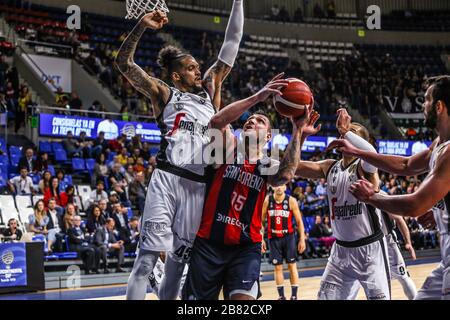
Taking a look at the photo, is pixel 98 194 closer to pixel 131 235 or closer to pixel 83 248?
pixel 131 235

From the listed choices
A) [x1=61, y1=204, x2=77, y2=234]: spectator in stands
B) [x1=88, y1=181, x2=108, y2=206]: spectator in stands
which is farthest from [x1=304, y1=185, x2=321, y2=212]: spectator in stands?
[x1=61, y1=204, x2=77, y2=234]: spectator in stands

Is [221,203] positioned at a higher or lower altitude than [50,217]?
higher

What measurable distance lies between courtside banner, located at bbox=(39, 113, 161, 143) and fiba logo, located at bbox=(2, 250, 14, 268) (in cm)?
571

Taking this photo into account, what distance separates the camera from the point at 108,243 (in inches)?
467

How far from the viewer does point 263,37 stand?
85.6ft

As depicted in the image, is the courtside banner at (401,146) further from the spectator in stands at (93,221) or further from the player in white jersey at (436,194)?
the player in white jersey at (436,194)

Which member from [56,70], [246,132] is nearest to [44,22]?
[56,70]

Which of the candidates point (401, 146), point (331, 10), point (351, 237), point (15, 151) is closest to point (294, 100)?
point (351, 237)

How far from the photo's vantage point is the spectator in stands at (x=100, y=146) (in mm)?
14855

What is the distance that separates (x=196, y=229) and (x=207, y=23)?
20980 millimetres

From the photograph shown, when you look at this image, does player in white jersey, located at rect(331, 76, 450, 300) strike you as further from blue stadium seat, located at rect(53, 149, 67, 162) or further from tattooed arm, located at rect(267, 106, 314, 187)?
blue stadium seat, located at rect(53, 149, 67, 162)

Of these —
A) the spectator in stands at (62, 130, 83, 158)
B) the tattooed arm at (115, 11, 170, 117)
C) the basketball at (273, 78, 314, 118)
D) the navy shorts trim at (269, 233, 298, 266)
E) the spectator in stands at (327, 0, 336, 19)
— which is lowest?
the navy shorts trim at (269, 233, 298, 266)

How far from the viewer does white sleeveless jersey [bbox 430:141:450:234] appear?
3.77 meters
